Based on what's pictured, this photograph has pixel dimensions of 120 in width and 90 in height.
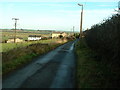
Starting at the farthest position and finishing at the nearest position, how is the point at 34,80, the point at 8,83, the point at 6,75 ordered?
the point at 6,75 → the point at 34,80 → the point at 8,83

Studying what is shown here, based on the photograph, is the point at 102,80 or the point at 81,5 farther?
the point at 81,5

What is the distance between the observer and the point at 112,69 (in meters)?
9.77

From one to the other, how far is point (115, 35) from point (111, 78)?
1829 mm

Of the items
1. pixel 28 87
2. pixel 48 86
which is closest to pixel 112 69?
pixel 48 86

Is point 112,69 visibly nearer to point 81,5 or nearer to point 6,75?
point 6,75

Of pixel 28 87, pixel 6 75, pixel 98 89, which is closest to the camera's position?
pixel 98 89

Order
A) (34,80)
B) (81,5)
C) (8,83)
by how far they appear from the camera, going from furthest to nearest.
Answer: (81,5) → (34,80) → (8,83)

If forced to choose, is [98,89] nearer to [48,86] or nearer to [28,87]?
[48,86]

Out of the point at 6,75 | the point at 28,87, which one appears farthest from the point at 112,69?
the point at 6,75

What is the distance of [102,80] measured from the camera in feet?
30.2

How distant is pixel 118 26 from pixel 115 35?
383 mm

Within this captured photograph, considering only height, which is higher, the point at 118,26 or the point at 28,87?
the point at 118,26

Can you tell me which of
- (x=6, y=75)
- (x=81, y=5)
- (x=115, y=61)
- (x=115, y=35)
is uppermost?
(x=81, y=5)

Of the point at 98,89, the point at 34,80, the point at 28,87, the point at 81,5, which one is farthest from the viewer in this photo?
the point at 81,5
